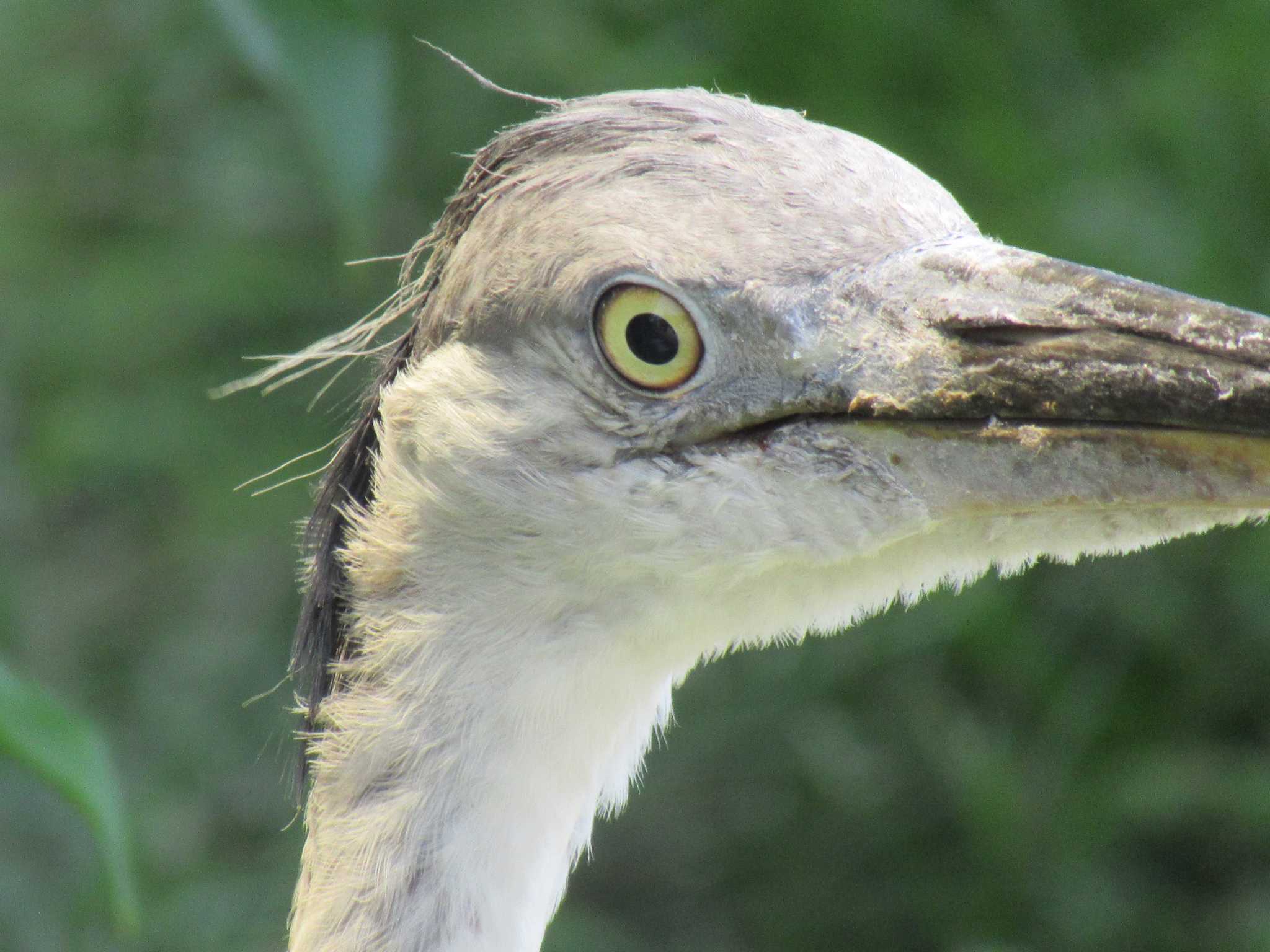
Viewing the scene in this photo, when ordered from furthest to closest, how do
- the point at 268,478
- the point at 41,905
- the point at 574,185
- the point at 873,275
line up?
the point at 268,478
the point at 41,905
the point at 574,185
the point at 873,275

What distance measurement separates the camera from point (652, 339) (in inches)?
90.4

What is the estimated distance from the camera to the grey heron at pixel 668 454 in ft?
7.01

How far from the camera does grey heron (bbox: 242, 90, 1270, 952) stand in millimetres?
2137

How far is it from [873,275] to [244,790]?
332 cm

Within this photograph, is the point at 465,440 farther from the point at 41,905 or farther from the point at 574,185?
the point at 41,905

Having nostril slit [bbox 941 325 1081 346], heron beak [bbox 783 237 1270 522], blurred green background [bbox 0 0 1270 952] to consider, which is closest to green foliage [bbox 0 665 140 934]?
heron beak [bbox 783 237 1270 522]

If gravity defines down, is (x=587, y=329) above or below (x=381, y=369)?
below

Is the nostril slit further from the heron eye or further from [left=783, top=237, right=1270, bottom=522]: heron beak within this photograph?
the heron eye

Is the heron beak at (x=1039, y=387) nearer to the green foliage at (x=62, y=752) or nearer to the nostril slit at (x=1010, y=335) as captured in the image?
the nostril slit at (x=1010, y=335)

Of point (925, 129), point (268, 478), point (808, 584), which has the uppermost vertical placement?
point (925, 129)

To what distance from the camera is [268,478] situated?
4.66 m

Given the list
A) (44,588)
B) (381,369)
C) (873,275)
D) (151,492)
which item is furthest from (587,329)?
(44,588)

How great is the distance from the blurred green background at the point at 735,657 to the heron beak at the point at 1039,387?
78.7 inches

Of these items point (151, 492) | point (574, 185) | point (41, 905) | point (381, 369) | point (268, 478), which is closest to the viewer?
point (574, 185)
